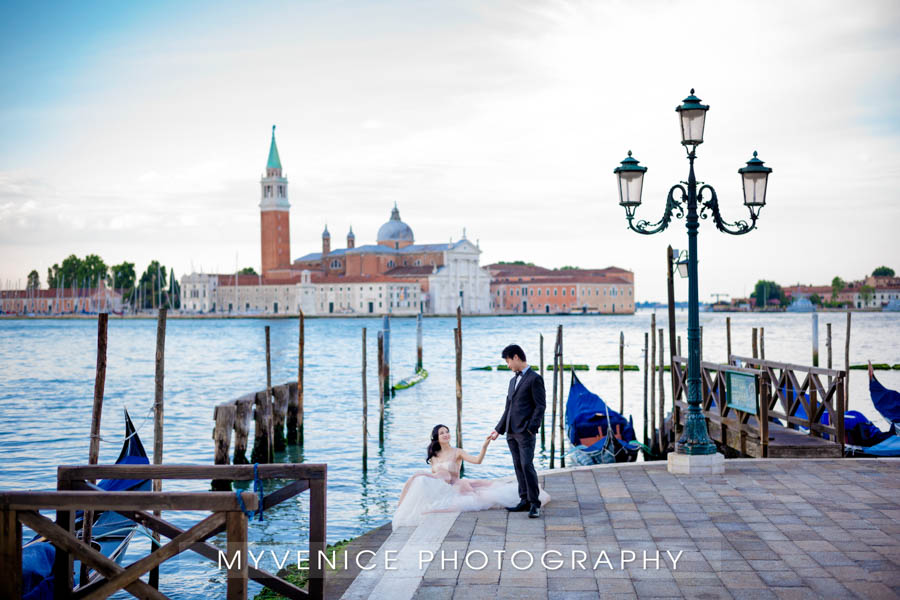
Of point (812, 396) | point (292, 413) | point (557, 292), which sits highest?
point (557, 292)

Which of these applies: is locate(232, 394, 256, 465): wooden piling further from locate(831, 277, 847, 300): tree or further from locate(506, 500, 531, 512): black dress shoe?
locate(831, 277, 847, 300): tree

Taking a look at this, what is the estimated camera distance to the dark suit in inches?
196

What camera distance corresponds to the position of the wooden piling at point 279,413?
12445 mm

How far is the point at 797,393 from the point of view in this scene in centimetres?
816

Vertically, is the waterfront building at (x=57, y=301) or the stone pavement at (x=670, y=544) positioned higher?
the waterfront building at (x=57, y=301)

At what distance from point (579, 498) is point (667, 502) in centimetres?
55

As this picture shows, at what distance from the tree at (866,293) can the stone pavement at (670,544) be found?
362 ft

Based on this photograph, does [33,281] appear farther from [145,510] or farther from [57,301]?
[145,510]

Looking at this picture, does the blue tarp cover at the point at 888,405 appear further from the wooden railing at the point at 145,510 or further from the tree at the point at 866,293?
the tree at the point at 866,293

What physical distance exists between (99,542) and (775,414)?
6278 millimetres

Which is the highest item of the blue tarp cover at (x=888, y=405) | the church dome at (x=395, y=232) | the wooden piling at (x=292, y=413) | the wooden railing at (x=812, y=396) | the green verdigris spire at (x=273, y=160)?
the green verdigris spire at (x=273, y=160)

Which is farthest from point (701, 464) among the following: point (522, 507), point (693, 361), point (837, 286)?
point (837, 286)

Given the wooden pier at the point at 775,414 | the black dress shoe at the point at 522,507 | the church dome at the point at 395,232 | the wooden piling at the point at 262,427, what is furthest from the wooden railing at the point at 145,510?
the church dome at the point at 395,232

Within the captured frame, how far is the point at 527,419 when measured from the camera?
16.5 ft
